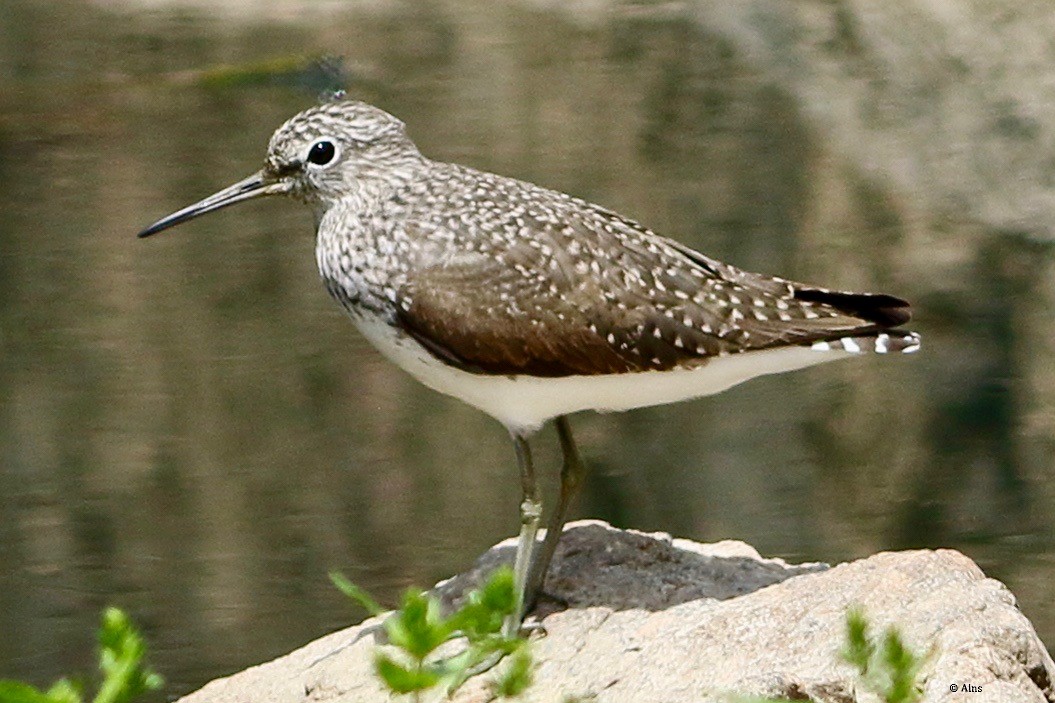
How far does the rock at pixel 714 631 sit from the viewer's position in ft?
14.6

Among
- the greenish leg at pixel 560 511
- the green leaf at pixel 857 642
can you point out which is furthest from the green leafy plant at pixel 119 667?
the greenish leg at pixel 560 511

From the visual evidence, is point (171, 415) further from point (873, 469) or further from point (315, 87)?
point (873, 469)

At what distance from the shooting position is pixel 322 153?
5652 mm

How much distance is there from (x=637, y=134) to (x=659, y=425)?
1.56m

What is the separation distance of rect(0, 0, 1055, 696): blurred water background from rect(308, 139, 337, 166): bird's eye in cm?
273

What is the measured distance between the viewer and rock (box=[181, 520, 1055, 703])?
14.6 ft

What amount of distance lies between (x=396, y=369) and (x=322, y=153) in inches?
118

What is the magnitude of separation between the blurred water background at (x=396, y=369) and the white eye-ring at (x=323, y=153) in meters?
2.73

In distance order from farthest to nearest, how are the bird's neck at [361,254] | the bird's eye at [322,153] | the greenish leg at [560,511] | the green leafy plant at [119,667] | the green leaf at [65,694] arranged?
the bird's eye at [322,153] < the greenish leg at [560,511] < the bird's neck at [361,254] < the green leafy plant at [119,667] < the green leaf at [65,694]

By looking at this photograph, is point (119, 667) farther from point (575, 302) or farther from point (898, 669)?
point (575, 302)

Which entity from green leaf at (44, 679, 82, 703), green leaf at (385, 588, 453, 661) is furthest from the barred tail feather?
green leaf at (44, 679, 82, 703)

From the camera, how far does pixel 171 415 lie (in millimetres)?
8375

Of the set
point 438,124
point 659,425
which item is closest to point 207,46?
point 438,124

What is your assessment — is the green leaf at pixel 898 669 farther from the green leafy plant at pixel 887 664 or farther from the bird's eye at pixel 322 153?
the bird's eye at pixel 322 153
